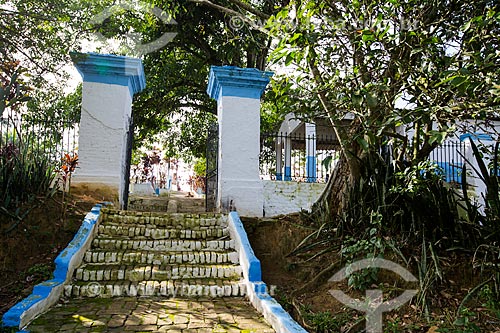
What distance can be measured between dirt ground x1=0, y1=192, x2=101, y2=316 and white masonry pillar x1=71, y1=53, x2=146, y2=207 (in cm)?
63

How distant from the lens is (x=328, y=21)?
4434mm

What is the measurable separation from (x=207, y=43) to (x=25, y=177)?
691 centimetres

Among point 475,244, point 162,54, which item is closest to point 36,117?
point 162,54

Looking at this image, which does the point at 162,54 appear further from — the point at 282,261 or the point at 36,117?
the point at 282,261

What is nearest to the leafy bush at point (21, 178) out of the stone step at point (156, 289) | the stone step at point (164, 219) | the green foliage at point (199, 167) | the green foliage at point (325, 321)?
the stone step at point (164, 219)

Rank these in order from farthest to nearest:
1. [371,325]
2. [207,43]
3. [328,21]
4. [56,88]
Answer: [207,43], [56,88], [328,21], [371,325]

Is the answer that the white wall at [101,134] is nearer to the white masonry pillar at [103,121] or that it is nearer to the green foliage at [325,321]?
the white masonry pillar at [103,121]

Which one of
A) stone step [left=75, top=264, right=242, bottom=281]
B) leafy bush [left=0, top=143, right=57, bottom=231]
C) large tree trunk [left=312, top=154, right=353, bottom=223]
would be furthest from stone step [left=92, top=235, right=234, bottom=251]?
large tree trunk [left=312, top=154, right=353, bottom=223]

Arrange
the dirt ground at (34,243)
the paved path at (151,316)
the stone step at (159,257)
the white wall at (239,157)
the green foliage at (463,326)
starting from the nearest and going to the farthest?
the green foliage at (463,326)
the paved path at (151,316)
the dirt ground at (34,243)
the stone step at (159,257)
the white wall at (239,157)

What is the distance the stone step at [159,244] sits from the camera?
565 centimetres

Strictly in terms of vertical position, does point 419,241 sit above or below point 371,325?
above

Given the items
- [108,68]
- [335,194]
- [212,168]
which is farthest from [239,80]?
[335,194]

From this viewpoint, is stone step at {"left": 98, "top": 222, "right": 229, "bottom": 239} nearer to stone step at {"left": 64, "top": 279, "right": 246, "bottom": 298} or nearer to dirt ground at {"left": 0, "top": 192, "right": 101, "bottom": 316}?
dirt ground at {"left": 0, "top": 192, "right": 101, "bottom": 316}

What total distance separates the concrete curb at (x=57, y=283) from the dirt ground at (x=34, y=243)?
8.2 inches
